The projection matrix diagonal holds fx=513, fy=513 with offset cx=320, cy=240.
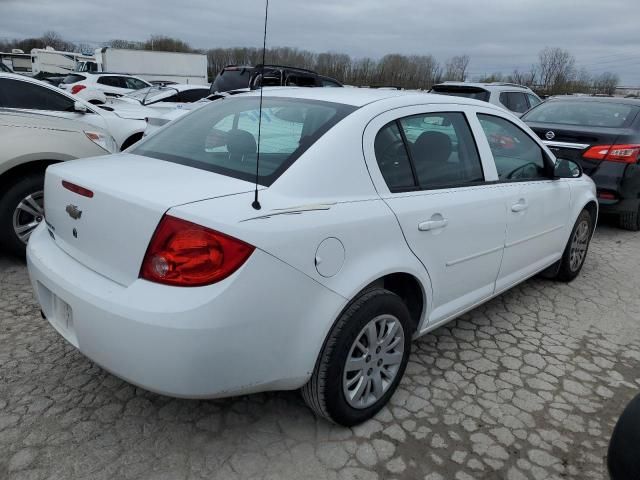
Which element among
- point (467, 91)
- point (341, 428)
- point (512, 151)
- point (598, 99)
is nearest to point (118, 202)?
point (341, 428)

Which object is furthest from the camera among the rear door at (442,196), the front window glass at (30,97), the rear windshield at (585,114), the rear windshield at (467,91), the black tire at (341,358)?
the rear windshield at (467,91)

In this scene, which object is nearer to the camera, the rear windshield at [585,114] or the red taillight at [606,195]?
the red taillight at [606,195]

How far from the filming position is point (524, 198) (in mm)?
3338

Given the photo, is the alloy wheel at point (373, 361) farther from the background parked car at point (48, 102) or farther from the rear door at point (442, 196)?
the background parked car at point (48, 102)

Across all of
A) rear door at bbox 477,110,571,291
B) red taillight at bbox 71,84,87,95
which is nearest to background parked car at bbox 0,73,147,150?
rear door at bbox 477,110,571,291

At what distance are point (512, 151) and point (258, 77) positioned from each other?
6.36m

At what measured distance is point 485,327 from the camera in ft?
11.9

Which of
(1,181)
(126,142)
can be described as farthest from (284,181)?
(126,142)

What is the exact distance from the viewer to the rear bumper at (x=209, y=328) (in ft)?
5.98

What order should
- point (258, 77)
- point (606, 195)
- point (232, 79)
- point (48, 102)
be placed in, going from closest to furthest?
point (48, 102) < point (606, 195) < point (258, 77) < point (232, 79)

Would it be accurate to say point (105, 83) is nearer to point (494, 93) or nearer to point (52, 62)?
point (494, 93)

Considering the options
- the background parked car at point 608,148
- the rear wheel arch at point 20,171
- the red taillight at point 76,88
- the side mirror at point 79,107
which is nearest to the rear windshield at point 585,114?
the background parked car at point 608,148

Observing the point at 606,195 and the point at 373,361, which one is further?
the point at 606,195

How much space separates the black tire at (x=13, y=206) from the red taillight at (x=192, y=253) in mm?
2874
